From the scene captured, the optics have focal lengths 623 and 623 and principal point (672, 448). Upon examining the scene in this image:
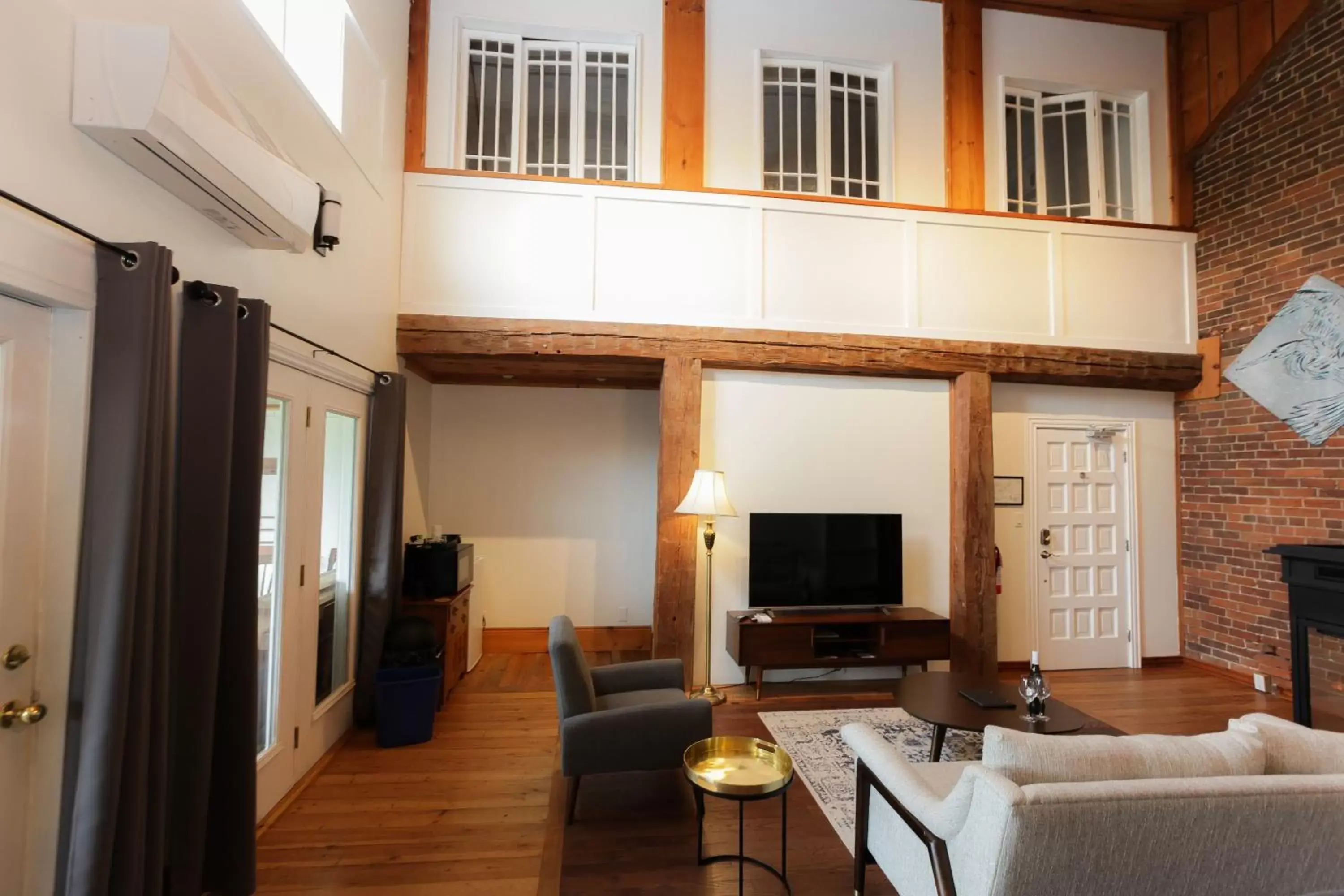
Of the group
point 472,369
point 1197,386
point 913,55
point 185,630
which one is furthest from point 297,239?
point 1197,386

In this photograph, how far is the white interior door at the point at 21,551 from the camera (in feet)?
4.99

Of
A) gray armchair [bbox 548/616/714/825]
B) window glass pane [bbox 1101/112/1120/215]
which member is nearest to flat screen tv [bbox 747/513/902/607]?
gray armchair [bbox 548/616/714/825]

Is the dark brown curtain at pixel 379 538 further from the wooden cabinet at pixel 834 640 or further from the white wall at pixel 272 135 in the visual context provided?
the wooden cabinet at pixel 834 640

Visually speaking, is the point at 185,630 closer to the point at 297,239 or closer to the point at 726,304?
the point at 297,239

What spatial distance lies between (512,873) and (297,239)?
2567 millimetres

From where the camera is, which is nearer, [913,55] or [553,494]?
[913,55]

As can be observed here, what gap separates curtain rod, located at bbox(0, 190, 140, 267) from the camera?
141 cm

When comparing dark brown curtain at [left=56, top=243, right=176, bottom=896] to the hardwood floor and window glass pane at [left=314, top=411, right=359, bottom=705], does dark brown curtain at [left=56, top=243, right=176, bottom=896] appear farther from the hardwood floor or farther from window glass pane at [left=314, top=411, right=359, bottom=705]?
window glass pane at [left=314, top=411, right=359, bottom=705]

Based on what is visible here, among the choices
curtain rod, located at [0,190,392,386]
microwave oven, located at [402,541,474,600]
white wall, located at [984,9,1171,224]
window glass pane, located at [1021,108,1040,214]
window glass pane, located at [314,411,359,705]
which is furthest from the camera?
window glass pane, located at [1021,108,1040,214]

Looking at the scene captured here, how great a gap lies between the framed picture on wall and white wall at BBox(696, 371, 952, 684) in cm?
51

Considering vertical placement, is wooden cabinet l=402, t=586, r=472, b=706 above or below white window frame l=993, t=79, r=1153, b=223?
below

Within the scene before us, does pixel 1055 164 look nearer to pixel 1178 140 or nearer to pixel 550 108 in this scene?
pixel 1178 140

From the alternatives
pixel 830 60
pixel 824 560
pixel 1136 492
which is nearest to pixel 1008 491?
pixel 1136 492

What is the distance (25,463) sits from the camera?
156 cm
